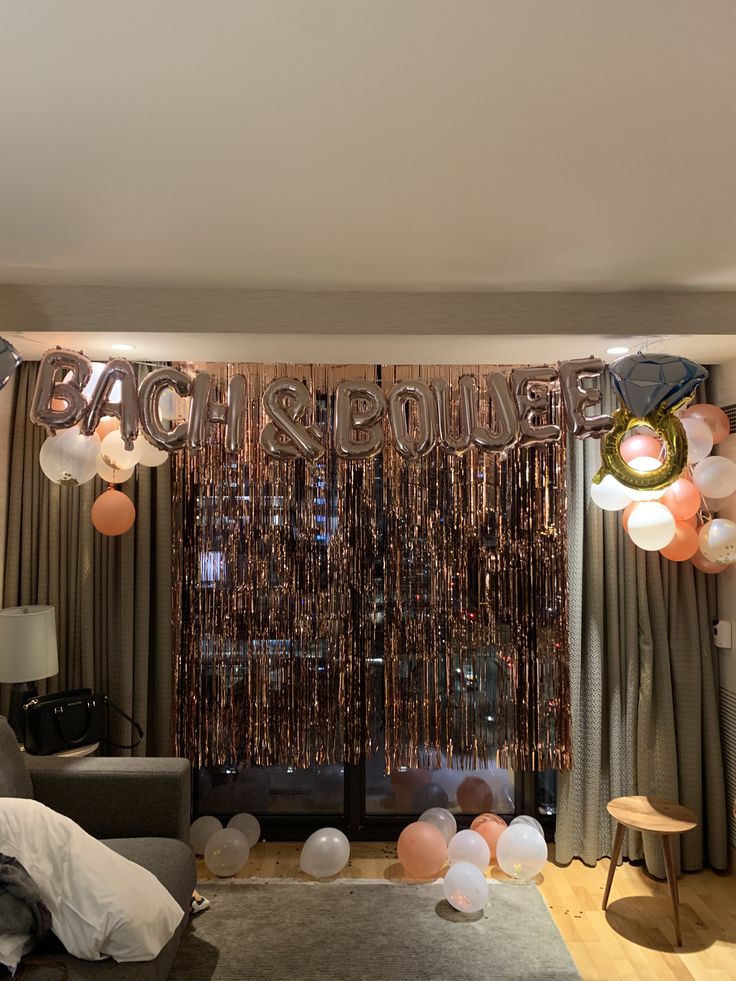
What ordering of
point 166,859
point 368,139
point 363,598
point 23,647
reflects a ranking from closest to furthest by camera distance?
point 368,139 → point 166,859 → point 23,647 → point 363,598

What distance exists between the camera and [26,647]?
3.07 m

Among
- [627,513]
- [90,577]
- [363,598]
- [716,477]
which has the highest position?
[716,477]

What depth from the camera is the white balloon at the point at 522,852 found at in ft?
10.6

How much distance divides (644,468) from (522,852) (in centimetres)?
167

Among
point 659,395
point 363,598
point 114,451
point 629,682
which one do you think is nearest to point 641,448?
point 659,395

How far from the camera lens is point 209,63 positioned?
4.62 ft

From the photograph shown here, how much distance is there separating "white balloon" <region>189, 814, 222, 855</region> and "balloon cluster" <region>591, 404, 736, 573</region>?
226 cm

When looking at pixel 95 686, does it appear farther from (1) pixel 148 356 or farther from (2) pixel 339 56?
(2) pixel 339 56

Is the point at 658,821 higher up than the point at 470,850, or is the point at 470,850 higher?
the point at 658,821

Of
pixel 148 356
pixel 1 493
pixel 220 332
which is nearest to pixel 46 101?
pixel 220 332

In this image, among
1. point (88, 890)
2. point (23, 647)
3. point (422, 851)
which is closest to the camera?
point (88, 890)

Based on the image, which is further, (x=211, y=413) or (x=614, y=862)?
(x=614, y=862)

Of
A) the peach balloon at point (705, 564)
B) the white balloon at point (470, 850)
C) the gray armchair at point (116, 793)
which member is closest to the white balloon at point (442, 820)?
the white balloon at point (470, 850)

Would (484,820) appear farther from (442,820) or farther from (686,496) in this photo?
(686,496)
